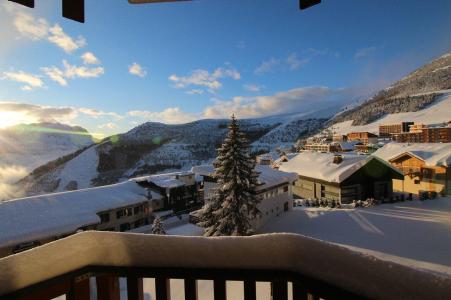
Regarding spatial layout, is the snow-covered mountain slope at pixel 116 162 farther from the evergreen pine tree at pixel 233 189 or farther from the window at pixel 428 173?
the evergreen pine tree at pixel 233 189

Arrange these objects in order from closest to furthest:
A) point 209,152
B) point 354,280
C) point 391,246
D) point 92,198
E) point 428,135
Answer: point 354,280 → point 391,246 → point 92,198 → point 428,135 → point 209,152

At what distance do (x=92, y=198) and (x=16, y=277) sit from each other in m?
26.5

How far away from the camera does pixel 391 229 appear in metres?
18.4

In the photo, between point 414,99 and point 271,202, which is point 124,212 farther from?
point 414,99

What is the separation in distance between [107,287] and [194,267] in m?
0.60

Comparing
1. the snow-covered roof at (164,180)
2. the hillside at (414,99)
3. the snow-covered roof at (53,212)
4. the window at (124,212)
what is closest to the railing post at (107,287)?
the snow-covered roof at (53,212)

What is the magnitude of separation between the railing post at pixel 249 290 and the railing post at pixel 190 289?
293 millimetres

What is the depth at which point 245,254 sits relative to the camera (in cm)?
151

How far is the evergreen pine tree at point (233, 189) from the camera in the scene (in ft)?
58.5

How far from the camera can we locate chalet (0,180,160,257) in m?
18.5

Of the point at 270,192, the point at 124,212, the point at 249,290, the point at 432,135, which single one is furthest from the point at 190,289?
the point at 432,135

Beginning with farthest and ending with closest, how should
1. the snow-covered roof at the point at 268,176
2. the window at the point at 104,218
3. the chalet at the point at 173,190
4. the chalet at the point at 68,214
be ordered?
the chalet at the point at 173,190 → the snow-covered roof at the point at 268,176 → the window at the point at 104,218 → the chalet at the point at 68,214

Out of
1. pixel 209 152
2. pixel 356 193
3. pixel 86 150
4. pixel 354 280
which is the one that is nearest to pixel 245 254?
pixel 354 280

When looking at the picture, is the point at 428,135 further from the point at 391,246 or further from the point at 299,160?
the point at 391,246
